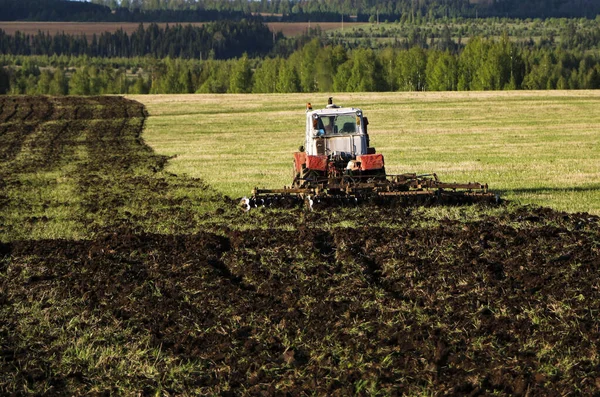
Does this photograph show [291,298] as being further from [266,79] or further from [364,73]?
[266,79]

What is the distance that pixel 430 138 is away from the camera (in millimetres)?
38281

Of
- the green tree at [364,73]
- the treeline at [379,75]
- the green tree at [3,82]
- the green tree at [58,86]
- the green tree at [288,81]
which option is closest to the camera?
the treeline at [379,75]

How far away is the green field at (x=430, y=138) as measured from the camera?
24.3 m

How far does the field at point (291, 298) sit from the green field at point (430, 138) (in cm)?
237

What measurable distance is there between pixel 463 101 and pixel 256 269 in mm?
50981

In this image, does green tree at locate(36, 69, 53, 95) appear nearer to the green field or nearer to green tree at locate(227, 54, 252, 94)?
green tree at locate(227, 54, 252, 94)

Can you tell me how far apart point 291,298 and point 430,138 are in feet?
90.1

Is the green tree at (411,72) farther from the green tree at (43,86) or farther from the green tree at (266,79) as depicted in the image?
the green tree at (43,86)

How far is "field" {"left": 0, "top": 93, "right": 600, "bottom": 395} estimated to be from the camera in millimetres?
9047

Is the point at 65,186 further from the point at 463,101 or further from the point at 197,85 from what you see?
the point at 197,85

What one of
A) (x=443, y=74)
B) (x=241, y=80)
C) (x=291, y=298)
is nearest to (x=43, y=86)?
(x=241, y=80)

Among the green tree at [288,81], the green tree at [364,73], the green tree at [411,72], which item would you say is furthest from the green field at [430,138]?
the green tree at [411,72]

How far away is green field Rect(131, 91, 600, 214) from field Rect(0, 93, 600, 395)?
2.37m

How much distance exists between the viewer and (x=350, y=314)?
10.9 metres
